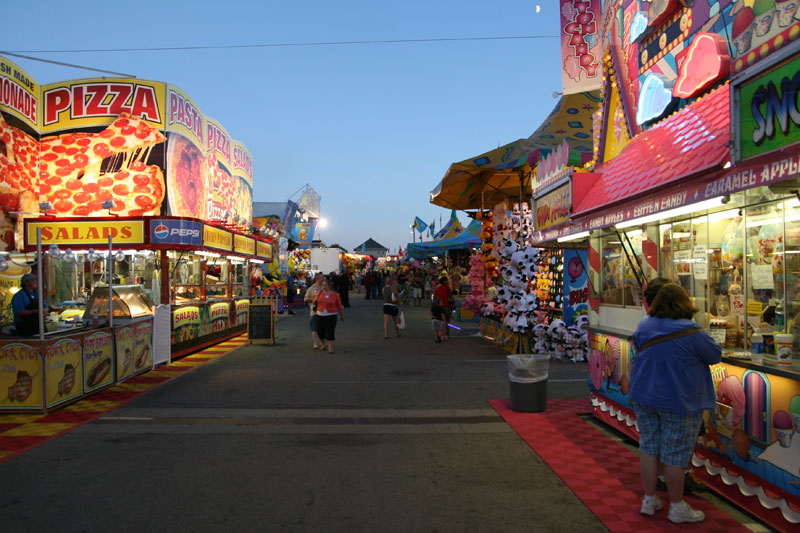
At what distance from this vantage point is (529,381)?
7.20 m

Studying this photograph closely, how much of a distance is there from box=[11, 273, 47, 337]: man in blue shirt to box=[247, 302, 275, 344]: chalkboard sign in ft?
22.4

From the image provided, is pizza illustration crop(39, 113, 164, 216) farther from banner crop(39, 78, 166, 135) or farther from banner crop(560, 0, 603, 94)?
banner crop(560, 0, 603, 94)

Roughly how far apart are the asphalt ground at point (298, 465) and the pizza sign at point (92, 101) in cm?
764

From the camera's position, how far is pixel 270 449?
584 centimetres

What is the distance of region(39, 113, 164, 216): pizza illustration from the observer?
13.1 m

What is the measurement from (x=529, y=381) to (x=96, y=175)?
37.5 feet

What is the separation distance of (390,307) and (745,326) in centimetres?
1152

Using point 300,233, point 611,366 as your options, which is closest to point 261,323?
point 611,366

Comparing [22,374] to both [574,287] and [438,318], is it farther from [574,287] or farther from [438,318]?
[574,287]

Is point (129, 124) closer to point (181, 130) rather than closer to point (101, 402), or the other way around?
point (181, 130)

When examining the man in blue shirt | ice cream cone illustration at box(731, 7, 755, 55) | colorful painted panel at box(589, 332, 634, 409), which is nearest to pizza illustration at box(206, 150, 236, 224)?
the man in blue shirt

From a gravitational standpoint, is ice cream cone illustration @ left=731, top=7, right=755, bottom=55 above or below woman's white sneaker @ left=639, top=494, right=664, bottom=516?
above

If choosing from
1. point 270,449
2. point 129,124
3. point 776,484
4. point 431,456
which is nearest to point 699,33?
point 776,484

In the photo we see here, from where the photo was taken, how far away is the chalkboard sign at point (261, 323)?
1459cm
